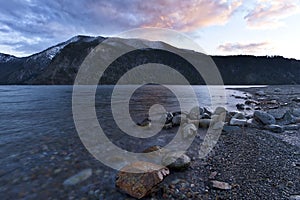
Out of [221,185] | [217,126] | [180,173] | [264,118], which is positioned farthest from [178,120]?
[221,185]

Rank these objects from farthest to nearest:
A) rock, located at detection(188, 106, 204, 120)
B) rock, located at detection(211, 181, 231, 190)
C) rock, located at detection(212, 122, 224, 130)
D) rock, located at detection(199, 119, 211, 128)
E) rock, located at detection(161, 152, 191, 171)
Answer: rock, located at detection(188, 106, 204, 120)
rock, located at detection(199, 119, 211, 128)
rock, located at detection(212, 122, 224, 130)
rock, located at detection(161, 152, 191, 171)
rock, located at detection(211, 181, 231, 190)

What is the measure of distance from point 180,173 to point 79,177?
11.1 feet

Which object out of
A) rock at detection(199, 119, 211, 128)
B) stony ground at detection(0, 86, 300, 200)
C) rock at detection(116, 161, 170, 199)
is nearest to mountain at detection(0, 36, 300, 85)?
rock at detection(199, 119, 211, 128)

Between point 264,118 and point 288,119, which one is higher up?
point 264,118

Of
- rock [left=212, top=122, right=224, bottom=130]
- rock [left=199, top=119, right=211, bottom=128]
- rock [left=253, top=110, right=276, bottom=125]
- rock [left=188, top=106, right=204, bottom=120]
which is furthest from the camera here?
rock [left=188, top=106, right=204, bottom=120]

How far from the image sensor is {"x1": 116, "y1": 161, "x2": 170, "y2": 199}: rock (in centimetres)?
496

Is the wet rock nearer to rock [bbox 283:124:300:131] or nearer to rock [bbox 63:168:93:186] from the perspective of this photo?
rock [bbox 283:124:300:131]

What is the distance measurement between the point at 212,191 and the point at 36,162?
6.39 m

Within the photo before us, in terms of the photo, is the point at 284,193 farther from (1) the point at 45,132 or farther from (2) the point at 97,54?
(2) the point at 97,54

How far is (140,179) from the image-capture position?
203 inches

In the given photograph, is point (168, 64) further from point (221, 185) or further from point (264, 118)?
point (221, 185)

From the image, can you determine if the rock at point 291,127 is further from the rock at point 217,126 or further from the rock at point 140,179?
the rock at point 140,179

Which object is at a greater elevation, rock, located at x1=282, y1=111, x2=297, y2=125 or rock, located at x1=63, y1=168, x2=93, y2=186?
rock, located at x1=282, y1=111, x2=297, y2=125

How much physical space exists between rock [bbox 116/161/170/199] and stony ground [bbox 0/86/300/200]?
198 mm
